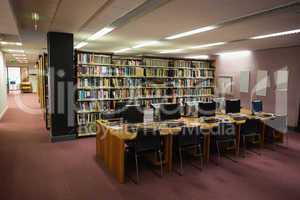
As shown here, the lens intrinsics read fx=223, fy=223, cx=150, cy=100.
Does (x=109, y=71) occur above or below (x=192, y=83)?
above

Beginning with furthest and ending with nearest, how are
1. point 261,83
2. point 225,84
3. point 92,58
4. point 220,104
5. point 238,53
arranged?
point 225,84, point 238,53, point 261,83, point 92,58, point 220,104

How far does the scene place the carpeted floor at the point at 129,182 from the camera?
338 cm

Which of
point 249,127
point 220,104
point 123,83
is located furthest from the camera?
point 123,83

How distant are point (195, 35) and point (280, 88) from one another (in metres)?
4.02

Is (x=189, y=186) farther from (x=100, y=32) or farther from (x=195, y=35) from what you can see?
(x=100, y=32)

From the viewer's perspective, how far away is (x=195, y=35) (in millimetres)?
5695

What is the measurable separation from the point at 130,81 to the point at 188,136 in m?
3.17

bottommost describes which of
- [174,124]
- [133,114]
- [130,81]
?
[174,124]

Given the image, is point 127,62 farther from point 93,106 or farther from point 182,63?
point 182,63

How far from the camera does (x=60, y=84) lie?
588 cm

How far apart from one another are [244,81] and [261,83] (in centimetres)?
73

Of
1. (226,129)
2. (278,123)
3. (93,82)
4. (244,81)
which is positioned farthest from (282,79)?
(93,82)

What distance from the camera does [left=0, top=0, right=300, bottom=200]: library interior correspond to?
3549mm

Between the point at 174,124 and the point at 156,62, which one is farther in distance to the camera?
the point at 156,62
